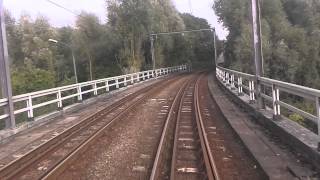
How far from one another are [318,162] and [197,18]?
130612 millimetres

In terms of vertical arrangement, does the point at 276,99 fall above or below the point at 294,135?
above

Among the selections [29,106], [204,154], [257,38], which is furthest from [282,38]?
[204,154]

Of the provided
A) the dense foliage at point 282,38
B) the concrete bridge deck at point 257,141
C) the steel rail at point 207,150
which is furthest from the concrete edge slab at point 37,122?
the dense foliage at point 282,38

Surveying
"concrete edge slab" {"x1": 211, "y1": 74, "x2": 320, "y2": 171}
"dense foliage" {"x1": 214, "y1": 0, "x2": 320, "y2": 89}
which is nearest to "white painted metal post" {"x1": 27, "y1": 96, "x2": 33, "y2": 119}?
"concrete edge slab" {"x1": 211, "y1": 74, "x2": 320, "y2": 171}

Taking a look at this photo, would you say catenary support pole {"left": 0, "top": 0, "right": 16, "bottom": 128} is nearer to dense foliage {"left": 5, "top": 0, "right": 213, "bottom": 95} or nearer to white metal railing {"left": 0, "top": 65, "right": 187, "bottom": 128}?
white metal railing {"left": 0, "top": 65, "right": 187, "bottom": 128}

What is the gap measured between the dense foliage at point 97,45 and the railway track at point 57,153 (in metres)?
45.5

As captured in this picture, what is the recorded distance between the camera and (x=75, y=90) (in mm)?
48500

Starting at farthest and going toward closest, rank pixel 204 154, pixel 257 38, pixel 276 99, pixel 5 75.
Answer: pixel 257 38
pixel 5 75
pixel 276 99
pixel 204 154

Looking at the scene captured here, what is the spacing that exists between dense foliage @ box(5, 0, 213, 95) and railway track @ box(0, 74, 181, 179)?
45457 millimetres

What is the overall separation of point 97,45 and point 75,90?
32.4 m

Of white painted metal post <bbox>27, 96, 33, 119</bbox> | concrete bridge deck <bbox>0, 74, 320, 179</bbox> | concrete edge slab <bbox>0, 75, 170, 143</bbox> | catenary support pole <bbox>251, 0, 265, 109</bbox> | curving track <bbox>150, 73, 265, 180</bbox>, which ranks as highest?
catenary support pole <bbox>251, 0, 265, 109</bbox>

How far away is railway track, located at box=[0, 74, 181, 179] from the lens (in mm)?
9023

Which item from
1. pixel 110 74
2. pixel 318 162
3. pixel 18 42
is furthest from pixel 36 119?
pixel 18 42

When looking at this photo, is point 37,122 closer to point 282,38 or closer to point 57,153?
point 57,153
